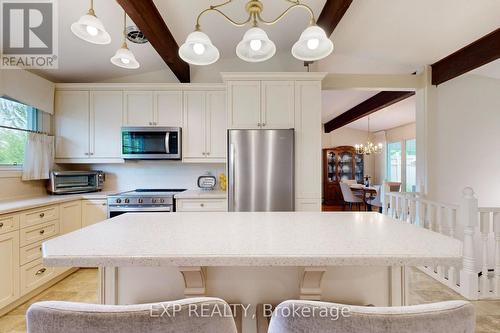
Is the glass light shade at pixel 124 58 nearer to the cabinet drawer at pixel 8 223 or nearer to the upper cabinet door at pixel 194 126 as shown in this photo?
the upper cabinet door at pixel 194 126

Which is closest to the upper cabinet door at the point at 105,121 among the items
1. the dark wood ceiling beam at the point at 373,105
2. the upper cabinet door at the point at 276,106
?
the upper cabinet door at the point at 276,106

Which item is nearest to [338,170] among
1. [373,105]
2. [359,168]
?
[359,168]

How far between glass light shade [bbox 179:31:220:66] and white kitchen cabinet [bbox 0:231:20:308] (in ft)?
6.91

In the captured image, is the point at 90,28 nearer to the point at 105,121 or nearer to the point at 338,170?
the point at 105,121

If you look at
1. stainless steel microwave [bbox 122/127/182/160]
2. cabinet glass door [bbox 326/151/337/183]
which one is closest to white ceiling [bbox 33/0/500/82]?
stainless steel microwave [bbox 122/127/182/160]

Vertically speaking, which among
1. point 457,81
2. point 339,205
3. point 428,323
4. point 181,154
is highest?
point 457,81

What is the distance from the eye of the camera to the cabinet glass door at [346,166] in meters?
8.24

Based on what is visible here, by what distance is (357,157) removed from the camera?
8.38 m

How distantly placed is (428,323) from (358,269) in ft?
1.91

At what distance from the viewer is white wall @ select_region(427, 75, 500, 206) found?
10.5 ft

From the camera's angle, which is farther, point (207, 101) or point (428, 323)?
point (207, 101)

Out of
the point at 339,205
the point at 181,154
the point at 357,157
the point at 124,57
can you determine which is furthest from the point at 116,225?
the point at 357,157

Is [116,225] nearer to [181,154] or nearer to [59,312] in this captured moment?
[59,312]

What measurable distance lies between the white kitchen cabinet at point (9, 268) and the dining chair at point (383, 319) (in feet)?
8.33
